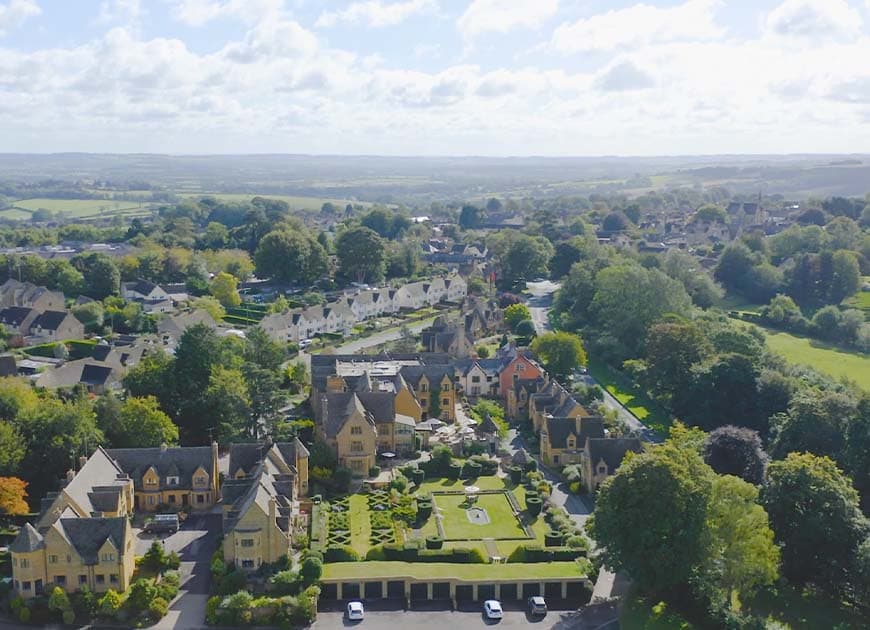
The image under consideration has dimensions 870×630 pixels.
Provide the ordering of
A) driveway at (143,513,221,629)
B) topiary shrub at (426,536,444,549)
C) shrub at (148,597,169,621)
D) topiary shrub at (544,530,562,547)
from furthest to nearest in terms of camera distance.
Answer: topiary shrub at (544,530,562,547), topiary shrub at (426,536,444,549), driveway at (143,513,221,629), shrub at (148,597,169,621)

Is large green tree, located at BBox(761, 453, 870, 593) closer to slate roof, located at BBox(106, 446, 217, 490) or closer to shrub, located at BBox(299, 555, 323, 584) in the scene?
shrub, located at BBox(299, 555, 323, 584)

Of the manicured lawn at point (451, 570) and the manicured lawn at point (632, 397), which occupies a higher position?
the manicured lawn at point (451, 570)

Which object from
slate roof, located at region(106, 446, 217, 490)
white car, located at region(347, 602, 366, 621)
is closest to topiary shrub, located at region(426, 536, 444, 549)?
white car, located at region(347, 602, 366, 621)

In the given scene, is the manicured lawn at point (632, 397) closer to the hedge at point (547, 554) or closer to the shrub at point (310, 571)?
the hedge at point (547, 554)

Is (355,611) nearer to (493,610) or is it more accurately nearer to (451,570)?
(451,570)

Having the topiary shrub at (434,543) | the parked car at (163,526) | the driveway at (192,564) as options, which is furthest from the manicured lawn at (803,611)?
the parked car at (163,526)

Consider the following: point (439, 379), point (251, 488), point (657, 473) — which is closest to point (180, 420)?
point (251, 488)

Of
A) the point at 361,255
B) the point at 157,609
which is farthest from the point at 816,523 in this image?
the point at 361,255
